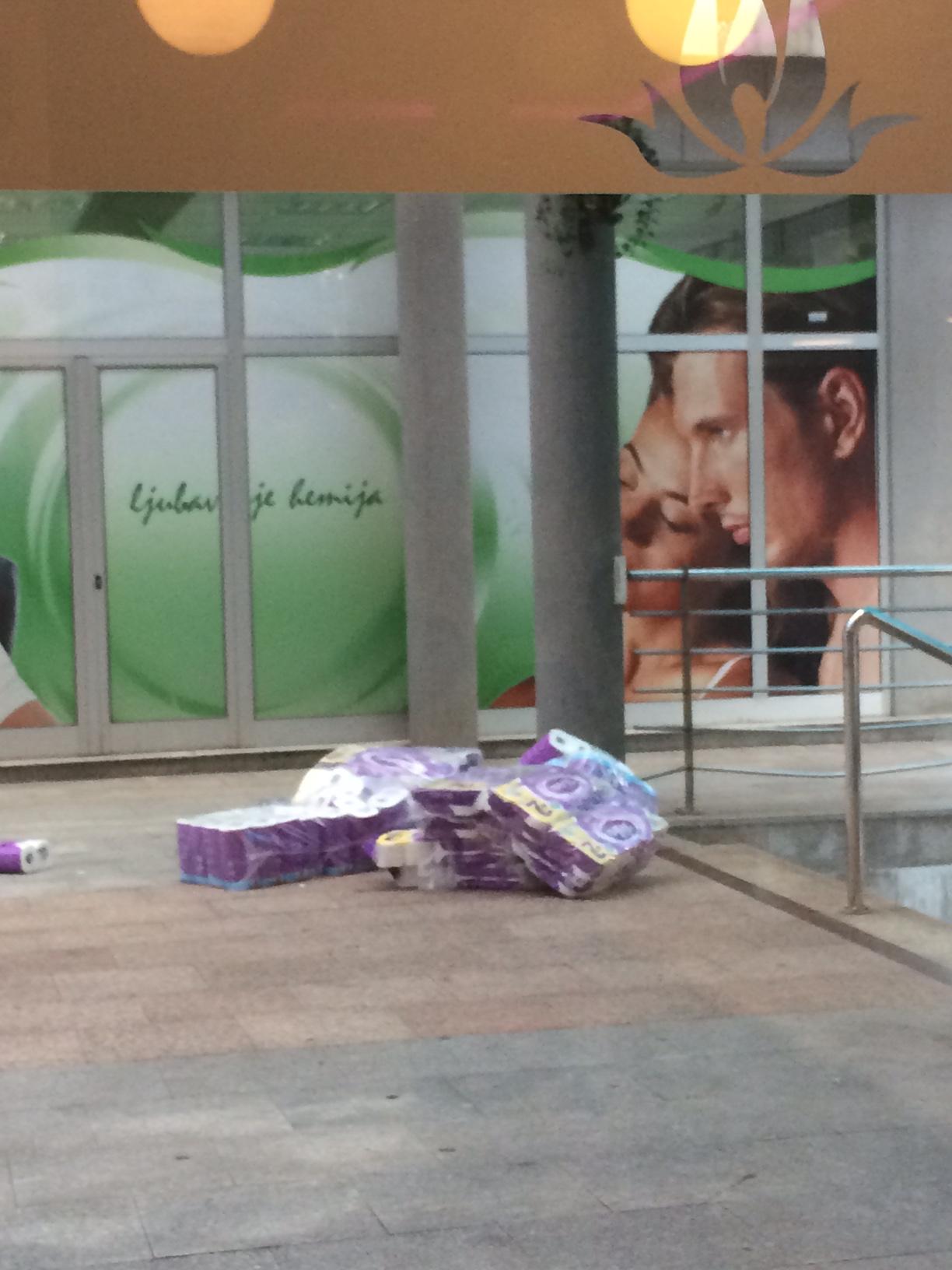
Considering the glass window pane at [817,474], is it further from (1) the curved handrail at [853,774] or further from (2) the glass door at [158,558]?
(1) the curved handrail at [853,774]

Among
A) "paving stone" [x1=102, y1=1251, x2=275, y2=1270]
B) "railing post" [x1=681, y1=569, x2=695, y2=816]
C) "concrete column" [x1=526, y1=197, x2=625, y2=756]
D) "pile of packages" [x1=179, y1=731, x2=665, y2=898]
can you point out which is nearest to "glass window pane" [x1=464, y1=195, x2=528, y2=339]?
"concrete column" [x1=526, y1=197, x2=625, y2=756]

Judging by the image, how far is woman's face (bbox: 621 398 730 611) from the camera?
1202 cm

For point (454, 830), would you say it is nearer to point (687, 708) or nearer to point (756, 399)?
point (687, 708)

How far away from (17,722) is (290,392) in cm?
242

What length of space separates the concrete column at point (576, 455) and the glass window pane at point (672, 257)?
10.1 ft

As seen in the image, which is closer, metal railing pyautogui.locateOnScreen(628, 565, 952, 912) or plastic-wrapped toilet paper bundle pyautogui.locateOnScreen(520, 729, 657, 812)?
metal railing pyautogui.locateOnScreen(628, 565, 952, 912)

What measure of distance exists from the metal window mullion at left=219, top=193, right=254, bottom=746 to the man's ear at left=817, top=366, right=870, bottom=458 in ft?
11.6

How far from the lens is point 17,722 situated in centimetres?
1139

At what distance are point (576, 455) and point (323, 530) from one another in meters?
3.06

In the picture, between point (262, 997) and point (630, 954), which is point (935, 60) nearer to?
point (630, 954)

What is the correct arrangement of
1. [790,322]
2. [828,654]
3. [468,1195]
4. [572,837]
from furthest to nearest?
[828,654] < [790,322] < [572,837] < [468,1195]

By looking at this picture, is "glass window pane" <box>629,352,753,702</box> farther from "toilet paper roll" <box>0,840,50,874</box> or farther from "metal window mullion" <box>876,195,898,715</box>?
"toilet paper roll" <box>0,840,50,874</box>

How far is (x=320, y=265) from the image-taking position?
11.6 meters

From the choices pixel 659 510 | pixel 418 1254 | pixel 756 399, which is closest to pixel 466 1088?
pixel 418 1254
